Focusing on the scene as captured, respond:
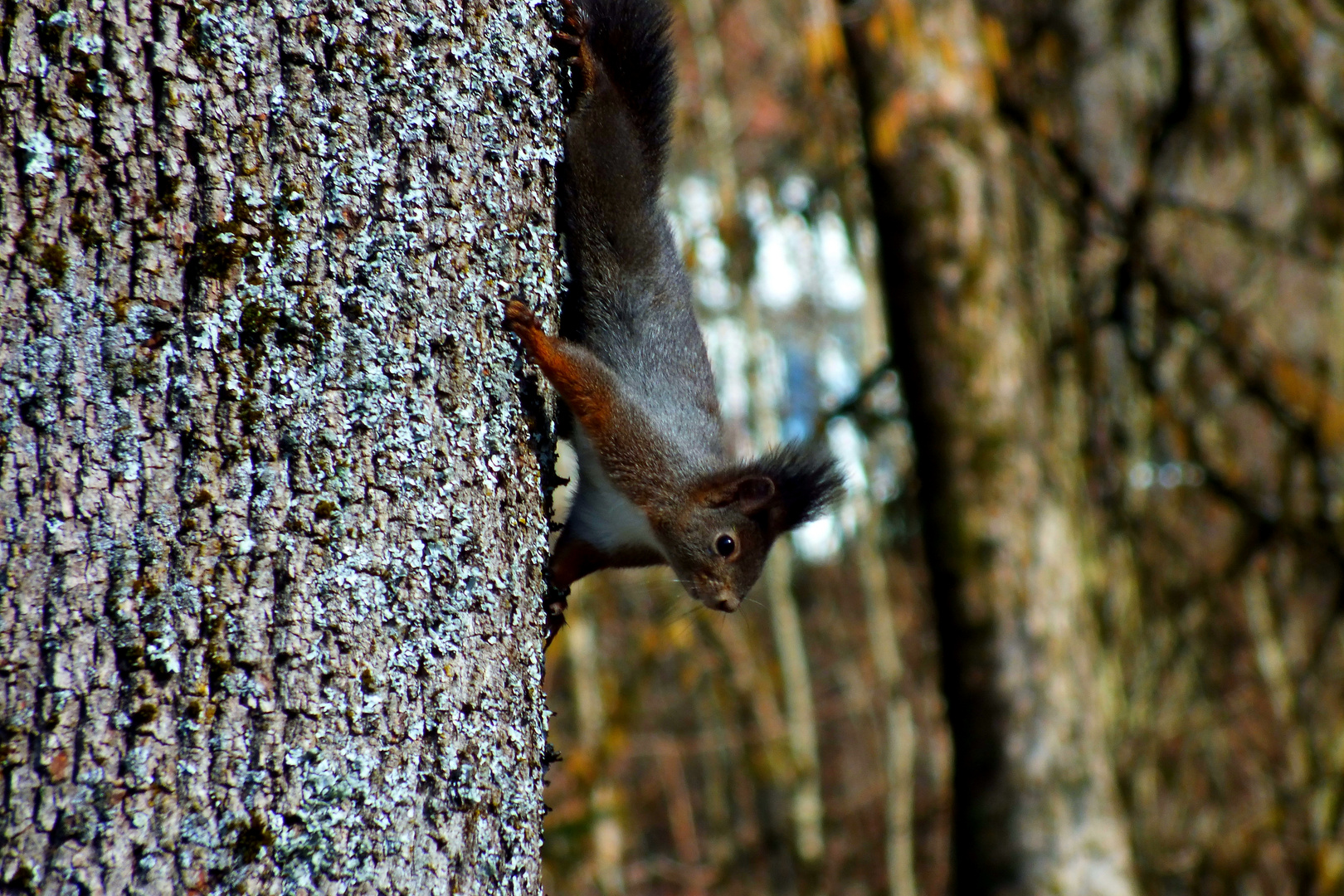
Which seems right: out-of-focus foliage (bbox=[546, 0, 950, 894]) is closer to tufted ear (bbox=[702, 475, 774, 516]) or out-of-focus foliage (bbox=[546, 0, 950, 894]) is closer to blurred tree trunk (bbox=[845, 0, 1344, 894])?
blurred tree trunk (bbox=[845, 0, 1344, 894])

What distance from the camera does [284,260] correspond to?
131 centimetres

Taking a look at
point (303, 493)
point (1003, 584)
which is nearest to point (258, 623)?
point (303, 493)

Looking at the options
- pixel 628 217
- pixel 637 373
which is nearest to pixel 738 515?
pixel 637 373

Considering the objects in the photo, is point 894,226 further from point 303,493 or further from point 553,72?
point 303,493

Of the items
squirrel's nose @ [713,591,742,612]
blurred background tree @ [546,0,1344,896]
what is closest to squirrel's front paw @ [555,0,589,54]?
squirrel's nose @ [713,591,742,612]

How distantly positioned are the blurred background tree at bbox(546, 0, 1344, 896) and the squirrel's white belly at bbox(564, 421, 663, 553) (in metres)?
0.52

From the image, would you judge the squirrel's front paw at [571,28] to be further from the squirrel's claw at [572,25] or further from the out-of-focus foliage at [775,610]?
the out-of-focus foliage at [775,610]

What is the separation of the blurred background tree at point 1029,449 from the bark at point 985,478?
0.01m

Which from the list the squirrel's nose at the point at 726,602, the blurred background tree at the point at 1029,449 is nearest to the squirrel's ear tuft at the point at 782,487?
the squirrel's nose at the point at 726,602

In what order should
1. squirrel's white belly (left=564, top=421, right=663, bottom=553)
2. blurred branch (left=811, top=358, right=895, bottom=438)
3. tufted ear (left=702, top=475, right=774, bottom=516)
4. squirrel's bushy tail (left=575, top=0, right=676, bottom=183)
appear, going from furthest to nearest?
blurred branch (left=811, top=358, right=895, bottom=438), tufted ear (left=702, top=475, right=774, bottom=516), squirrel's white belly (left=564, top=421, right=663, bottom=553), squirrel's bushy tail (left=575, top=0, right=676, bottom=183)

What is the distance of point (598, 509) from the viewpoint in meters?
2.43

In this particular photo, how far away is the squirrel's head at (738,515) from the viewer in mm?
2545

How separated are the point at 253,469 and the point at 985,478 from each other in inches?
123

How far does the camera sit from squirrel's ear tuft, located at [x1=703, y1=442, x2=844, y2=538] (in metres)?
2.55
